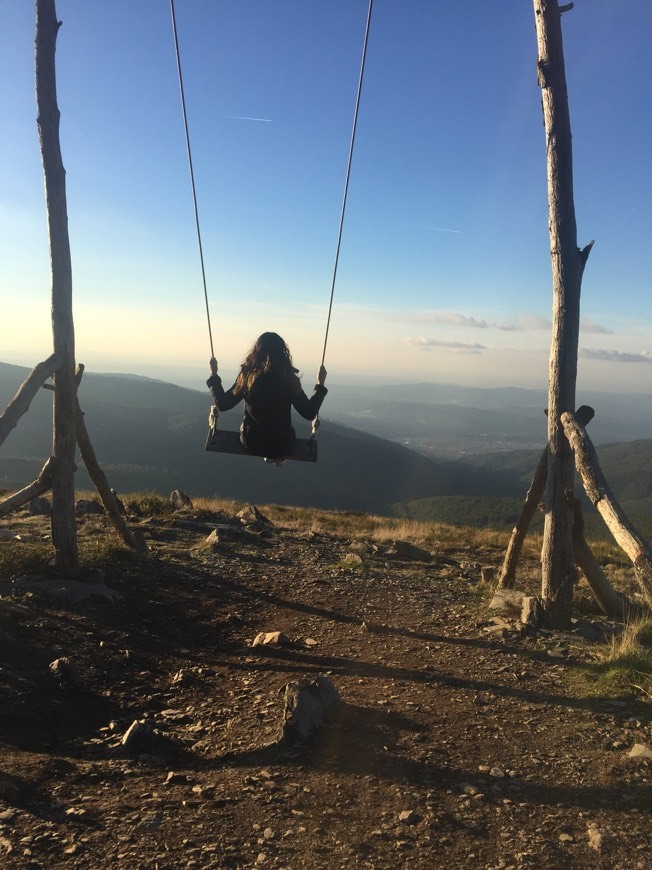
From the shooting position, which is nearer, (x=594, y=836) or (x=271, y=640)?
(x=594, y=836)

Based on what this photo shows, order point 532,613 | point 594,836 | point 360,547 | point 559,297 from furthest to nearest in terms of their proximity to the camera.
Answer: point 360,547 → point 559,297 → point 532,613 → point 594,836

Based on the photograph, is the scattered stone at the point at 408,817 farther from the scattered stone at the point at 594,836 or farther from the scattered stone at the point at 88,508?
the scattered stone at the point at 88,508

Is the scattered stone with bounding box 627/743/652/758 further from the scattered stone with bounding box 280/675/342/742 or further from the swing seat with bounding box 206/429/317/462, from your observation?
→ the swing seat with bounding box 206/429/317/462

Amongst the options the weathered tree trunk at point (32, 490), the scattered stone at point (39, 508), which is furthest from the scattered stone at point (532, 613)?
the scattered stone at point (39, 508)

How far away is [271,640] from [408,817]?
2.78 meters

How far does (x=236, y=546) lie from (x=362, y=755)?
20.6ft

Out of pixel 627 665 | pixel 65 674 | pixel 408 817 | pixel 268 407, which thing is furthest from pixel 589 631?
pixel 65 674

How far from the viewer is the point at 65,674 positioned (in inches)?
190

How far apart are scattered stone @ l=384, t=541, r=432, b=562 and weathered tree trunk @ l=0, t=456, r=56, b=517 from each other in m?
5.11

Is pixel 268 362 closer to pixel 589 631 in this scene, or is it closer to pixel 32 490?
pixel 32 490

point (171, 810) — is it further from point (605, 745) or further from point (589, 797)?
point (605, 745)

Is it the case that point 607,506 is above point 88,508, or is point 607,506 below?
above

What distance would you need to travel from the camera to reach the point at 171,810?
10.4ft

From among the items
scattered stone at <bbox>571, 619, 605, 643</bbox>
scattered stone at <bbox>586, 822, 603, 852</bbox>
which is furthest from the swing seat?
scattered stone at <bbox>586, 822, 603, 852</bbox>
